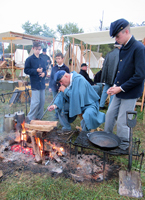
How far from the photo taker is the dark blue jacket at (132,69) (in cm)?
208

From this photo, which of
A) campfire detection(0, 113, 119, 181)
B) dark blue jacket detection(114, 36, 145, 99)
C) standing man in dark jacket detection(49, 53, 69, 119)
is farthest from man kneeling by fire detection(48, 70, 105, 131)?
standing man in dark jacket detection(49, 53, 69, 119)

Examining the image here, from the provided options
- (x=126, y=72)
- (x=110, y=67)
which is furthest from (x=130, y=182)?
(x=110, y=67)

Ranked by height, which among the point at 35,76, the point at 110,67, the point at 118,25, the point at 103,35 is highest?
the point at 103,35

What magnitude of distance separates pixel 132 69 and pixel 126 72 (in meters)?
0.10

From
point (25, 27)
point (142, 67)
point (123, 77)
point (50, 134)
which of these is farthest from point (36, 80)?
point (25, 27)

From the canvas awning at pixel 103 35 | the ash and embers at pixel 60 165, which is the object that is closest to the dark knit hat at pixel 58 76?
the ash and embers at pixel 60 165

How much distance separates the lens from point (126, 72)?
227cm

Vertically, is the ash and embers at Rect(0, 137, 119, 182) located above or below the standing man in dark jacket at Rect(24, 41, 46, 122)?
below

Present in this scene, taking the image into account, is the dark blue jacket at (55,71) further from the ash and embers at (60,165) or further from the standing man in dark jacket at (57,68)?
the ash and embers at (60,165)

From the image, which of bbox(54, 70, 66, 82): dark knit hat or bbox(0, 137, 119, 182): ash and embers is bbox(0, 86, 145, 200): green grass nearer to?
bbox(0, 137, 119, 182): ash and embers

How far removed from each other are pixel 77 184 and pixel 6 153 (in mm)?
1520

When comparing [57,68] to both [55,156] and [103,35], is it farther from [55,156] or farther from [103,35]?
[55,156]

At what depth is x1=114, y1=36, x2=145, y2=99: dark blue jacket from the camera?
82.0 inches

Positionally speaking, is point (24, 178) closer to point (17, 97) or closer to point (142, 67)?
point (142, 67)
